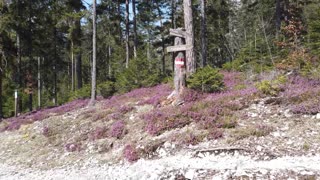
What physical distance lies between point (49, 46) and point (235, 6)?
77.8ft

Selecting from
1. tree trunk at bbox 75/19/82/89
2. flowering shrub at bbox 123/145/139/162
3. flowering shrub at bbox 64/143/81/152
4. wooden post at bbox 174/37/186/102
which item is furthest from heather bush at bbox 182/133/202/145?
tree trunk at bbox 75/19/82/89

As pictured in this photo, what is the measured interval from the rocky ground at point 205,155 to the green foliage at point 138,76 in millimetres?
8736

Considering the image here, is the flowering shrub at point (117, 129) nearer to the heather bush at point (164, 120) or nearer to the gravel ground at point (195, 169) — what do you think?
the heather bush at point (164, 120)

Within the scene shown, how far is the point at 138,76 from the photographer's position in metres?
21.1

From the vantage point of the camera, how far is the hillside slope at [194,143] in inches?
275

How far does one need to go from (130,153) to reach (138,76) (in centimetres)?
1236

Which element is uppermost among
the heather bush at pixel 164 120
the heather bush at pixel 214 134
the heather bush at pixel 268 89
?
the heather bush at pixel 268 89

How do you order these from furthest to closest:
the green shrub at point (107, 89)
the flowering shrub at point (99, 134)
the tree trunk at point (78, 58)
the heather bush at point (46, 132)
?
1. the tree trunk at point (78, 58)
2. the green shrub at point (107, 89)
3. the heather bush at point (46, 132)
4. the flowering shrub at point (99, 134)

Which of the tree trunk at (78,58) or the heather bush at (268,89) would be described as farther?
the tree trunk at (78,58)

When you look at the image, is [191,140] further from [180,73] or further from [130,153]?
[180,73]

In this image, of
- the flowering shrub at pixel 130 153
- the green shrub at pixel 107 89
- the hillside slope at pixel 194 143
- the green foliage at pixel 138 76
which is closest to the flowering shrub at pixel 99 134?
the hillside slope at pixel 194 143

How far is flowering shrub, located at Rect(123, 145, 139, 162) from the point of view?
8796 millimetres

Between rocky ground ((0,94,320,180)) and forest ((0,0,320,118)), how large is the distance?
387 centimetres

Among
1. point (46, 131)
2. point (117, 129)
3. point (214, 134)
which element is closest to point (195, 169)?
point (214, 134)
